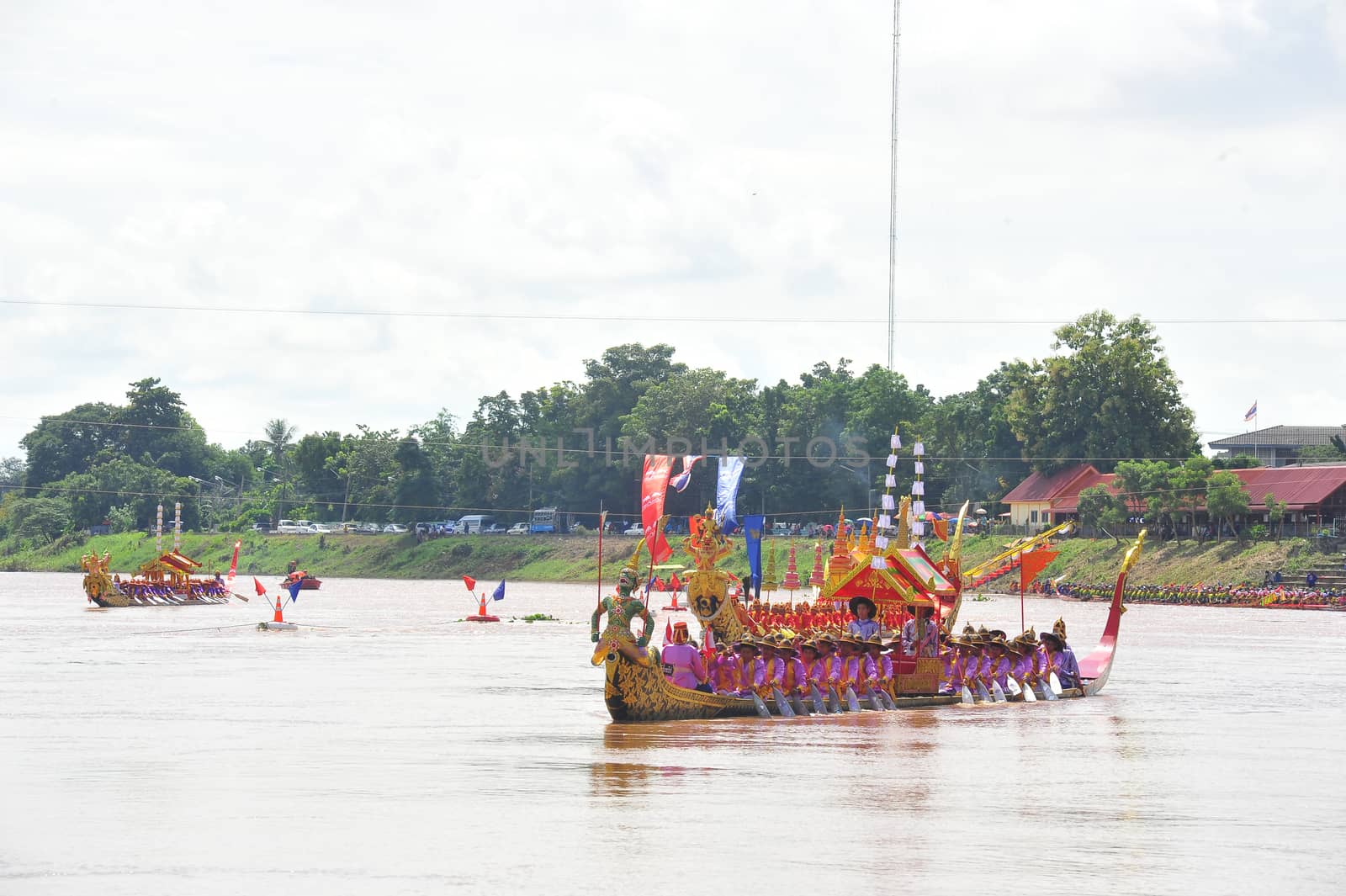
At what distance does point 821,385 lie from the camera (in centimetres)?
10712

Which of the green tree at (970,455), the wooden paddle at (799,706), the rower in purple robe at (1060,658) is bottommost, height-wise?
the wooden paddle at (799,706)

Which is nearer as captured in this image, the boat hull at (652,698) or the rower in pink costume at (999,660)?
the boat hull at (652,698)

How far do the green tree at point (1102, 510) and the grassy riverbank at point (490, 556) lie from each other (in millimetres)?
968

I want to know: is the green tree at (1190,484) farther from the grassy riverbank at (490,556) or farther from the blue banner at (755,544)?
the blue banner at (755,544)

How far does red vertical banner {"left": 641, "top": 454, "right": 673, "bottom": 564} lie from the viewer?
28844 mm

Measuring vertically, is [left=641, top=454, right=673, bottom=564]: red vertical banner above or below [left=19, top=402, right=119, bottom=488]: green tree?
below

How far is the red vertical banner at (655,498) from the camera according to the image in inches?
1136

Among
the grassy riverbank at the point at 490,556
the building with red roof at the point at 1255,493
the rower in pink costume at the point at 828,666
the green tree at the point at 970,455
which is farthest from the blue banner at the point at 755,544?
the green tree at the point at 970,455

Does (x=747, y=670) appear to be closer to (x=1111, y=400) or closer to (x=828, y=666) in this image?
(x=828, y=666)

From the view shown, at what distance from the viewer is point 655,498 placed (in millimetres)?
30359

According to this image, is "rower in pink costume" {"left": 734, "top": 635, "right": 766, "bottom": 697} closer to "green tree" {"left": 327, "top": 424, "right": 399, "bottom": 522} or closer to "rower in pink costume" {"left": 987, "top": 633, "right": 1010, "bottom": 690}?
"rower in pink costume" {"left": 987, "top": 633, "right": 1010, "bottom": 690}

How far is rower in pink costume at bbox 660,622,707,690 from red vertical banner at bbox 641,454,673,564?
309 centimetres

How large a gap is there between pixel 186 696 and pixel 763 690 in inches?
445

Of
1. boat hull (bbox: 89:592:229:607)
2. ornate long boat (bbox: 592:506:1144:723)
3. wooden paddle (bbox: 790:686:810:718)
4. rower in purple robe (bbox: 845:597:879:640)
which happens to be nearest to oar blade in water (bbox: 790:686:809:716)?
wooden paddle (bbox: 790:686:810:718)
